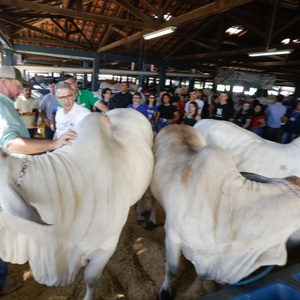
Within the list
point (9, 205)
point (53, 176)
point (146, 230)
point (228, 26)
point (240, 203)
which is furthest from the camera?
point (228, 26)

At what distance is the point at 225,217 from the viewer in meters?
1.54

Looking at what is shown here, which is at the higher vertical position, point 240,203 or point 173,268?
point 240,203

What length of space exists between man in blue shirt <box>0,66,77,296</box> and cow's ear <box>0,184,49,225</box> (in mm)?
497

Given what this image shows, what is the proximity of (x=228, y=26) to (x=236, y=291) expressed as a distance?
8799 mm

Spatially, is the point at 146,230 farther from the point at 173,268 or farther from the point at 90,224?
the point at 90,224

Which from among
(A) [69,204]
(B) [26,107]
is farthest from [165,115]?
(A) [69,204]

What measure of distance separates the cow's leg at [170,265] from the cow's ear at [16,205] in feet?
3.61

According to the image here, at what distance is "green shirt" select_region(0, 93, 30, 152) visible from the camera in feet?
5.04

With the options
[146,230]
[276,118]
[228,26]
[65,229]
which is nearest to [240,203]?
[65,229]

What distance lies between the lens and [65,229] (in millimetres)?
1317

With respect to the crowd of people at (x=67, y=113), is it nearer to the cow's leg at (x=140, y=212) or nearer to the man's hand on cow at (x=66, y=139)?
the man's hand on cow at (x=66, y=139)

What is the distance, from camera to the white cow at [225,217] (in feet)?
4.75

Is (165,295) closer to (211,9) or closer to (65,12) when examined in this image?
(211,9)

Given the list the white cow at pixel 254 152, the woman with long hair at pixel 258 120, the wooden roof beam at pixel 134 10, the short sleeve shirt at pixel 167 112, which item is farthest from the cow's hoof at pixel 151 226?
the wooden roof beam at pixel 134 10
